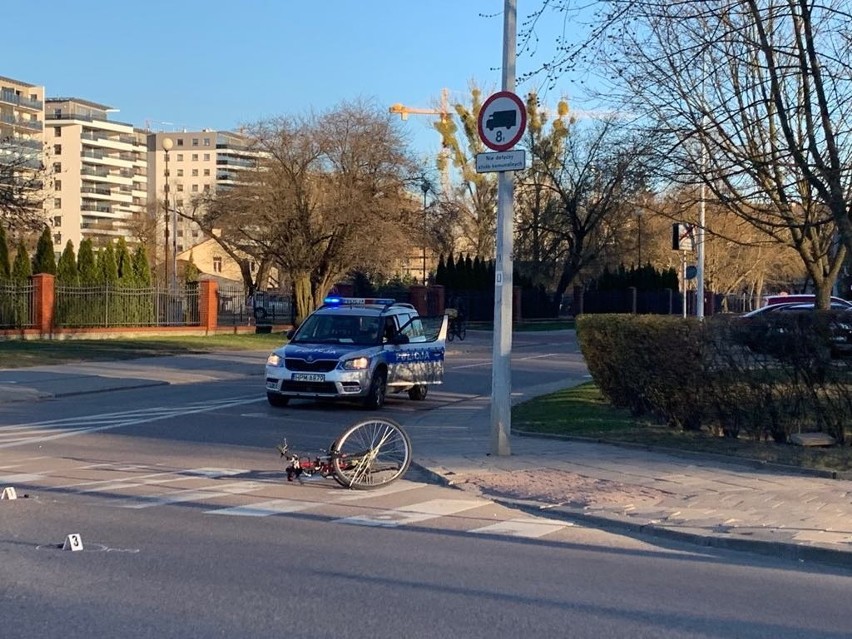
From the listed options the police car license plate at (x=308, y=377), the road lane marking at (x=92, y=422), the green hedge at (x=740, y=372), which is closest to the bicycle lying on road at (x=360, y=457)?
the green hedge at (x=740, y=372)

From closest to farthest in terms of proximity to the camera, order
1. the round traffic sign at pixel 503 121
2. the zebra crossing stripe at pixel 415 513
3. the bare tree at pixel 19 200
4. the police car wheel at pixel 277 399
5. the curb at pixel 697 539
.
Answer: the curb at pixel 697 539 → the zebra crossing stripe at pixel 415 513 → the round traffic sign at pixel 503 121 → the police car wheel at pixel 277 399 → the bare tree at pixel 19 200

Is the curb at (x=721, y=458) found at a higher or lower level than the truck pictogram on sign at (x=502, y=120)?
lower

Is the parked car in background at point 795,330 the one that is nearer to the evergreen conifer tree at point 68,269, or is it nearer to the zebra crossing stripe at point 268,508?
the zebra crossing stripe at point 268,508

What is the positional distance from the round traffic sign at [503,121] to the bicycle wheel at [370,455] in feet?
11.7

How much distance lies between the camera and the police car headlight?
1759 cm

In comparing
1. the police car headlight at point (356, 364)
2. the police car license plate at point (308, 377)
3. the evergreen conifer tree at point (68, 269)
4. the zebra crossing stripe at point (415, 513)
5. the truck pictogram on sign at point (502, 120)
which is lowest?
the zebra crossing stripe at point (415, 513)

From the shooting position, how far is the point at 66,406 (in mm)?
19125

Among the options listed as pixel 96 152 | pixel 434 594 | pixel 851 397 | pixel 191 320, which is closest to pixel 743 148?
pixel 851 397

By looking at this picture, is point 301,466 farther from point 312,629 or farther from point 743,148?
point 743,148

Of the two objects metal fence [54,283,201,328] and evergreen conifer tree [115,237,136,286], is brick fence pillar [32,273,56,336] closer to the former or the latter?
metal fence [54,283,201,328]

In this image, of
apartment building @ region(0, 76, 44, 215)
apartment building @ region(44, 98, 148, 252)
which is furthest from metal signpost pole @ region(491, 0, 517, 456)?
apartment building @ region(44, 98, 148, 252)

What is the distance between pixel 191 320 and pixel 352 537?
36441 mm

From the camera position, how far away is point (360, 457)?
10742 millimetres

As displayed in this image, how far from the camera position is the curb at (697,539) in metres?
8.02
